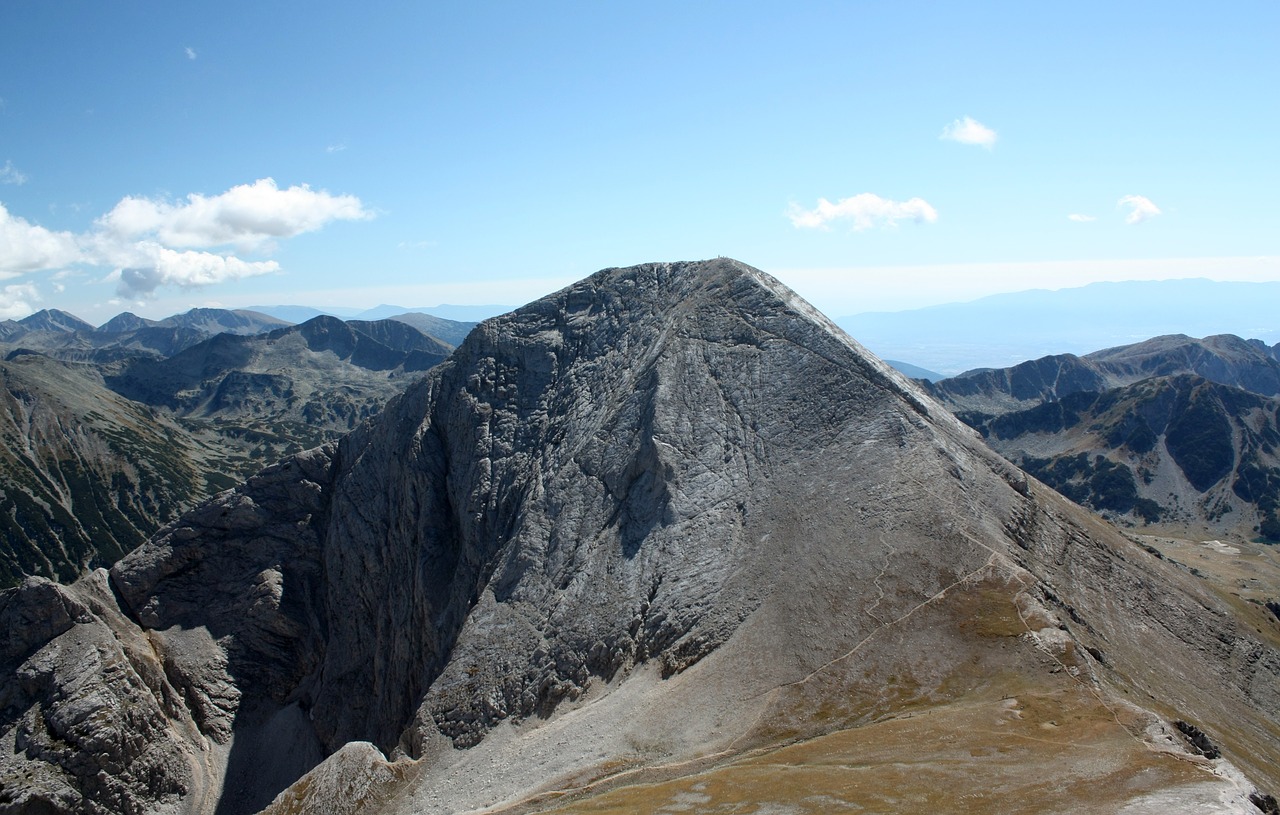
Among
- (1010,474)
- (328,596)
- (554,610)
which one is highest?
(1010,474)

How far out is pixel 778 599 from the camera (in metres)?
64.4

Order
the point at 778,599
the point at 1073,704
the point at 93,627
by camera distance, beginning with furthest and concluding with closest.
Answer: the point at 93,627
the point at 778,599
the point at 1073,704

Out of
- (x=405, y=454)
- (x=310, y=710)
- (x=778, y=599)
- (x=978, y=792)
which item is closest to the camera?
(x=978, y=792)

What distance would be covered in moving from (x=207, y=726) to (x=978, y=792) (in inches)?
3872

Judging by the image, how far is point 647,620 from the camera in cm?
6906

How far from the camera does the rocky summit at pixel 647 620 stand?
47125 millimetres

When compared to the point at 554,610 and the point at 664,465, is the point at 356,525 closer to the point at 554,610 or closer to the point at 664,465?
the point at 554,610

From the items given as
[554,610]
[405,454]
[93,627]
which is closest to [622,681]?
[554,610]

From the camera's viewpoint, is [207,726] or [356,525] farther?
[356,525]

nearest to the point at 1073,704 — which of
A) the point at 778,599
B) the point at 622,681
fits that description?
the point at 778,599

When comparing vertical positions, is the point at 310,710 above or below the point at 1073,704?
below

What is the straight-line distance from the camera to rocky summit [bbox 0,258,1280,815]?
155 ft

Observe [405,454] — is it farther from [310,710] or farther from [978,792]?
[978,792]

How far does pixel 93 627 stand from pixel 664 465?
77948 millimetres
